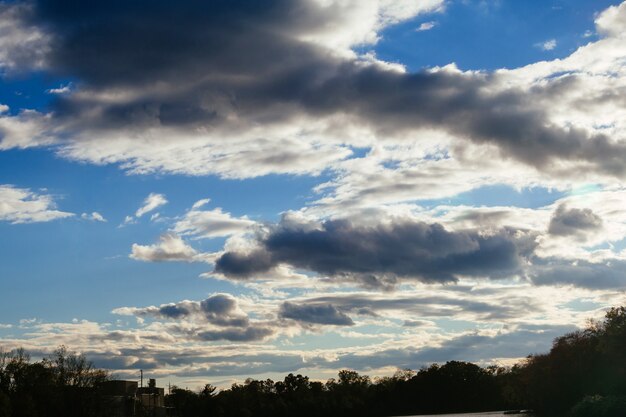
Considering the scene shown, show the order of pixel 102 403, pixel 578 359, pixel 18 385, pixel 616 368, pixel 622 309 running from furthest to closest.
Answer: pixel 102 403
pixel 18 385
pixel 578 359
pixel 616 368
pixel 622 309

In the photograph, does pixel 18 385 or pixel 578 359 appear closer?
pixel 578 359

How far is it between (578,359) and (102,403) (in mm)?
114930

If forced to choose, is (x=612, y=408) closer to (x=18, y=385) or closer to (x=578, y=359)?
(x=578, y=359)

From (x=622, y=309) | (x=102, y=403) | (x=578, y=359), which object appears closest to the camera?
(x=622, y=309)

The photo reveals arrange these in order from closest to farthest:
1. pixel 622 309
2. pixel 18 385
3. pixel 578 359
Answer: pixel 622 309 → pixel 578 359 → pixel 18 385

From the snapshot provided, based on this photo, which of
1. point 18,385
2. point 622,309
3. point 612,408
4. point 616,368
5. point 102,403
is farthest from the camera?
point 102,403

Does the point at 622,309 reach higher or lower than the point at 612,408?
higher

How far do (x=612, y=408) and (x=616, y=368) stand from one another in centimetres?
3508

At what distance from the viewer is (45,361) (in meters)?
200

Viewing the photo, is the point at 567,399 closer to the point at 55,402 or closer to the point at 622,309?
the point at 622,309

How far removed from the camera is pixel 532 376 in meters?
189

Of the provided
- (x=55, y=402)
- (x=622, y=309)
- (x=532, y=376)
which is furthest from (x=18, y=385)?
(x=622, y=309)

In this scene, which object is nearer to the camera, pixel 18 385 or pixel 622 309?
pixel 622 309

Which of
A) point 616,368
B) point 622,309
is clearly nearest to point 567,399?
point 616,368
